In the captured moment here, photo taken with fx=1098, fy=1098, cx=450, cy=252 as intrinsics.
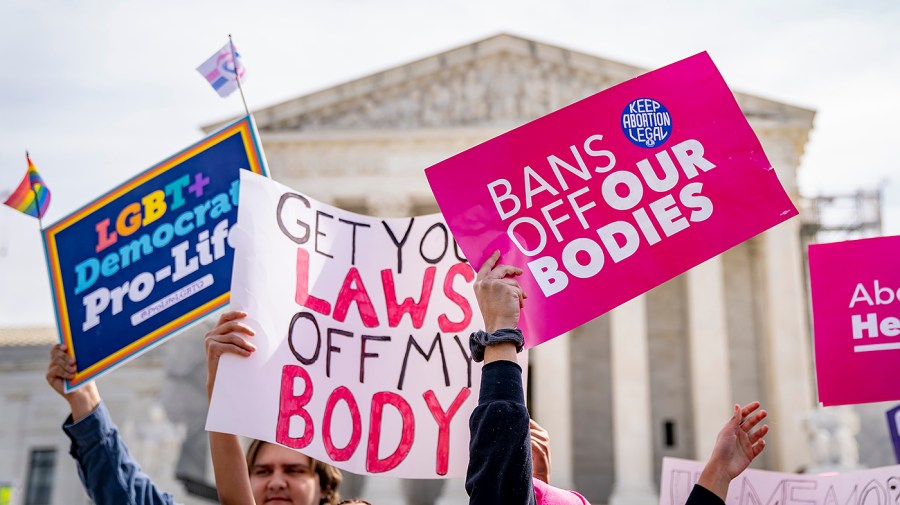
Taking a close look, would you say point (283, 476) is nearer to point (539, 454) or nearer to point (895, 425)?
point (539, 454)

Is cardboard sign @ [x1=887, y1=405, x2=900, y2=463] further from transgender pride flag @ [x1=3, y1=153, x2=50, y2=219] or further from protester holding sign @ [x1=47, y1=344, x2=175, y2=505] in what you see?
transgender pride flag @ [x1=3, y1=153, x2=50, y2=219]

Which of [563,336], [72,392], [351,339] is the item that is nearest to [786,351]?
[563,336]

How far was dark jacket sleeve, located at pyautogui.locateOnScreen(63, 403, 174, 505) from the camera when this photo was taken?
4.59 meters

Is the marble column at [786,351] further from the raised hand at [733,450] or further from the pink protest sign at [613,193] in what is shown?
the raised hand at [733,450]

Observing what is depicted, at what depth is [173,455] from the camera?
97.5 feet

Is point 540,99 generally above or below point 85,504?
above

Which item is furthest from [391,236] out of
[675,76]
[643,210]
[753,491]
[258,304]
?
[753,491]

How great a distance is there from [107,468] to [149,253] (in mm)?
1616

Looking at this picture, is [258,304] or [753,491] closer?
[258,304]

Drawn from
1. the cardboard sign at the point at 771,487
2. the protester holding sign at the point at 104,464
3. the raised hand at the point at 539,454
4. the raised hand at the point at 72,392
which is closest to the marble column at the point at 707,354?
the cardboard sign at the point at 771,487

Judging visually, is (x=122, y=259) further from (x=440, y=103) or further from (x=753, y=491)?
(x=440, y=103)

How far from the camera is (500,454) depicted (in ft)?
10.8

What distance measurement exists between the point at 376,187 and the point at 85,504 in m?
14.2

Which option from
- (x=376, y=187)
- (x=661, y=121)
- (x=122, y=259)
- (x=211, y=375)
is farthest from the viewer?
(x=376, y=187)
